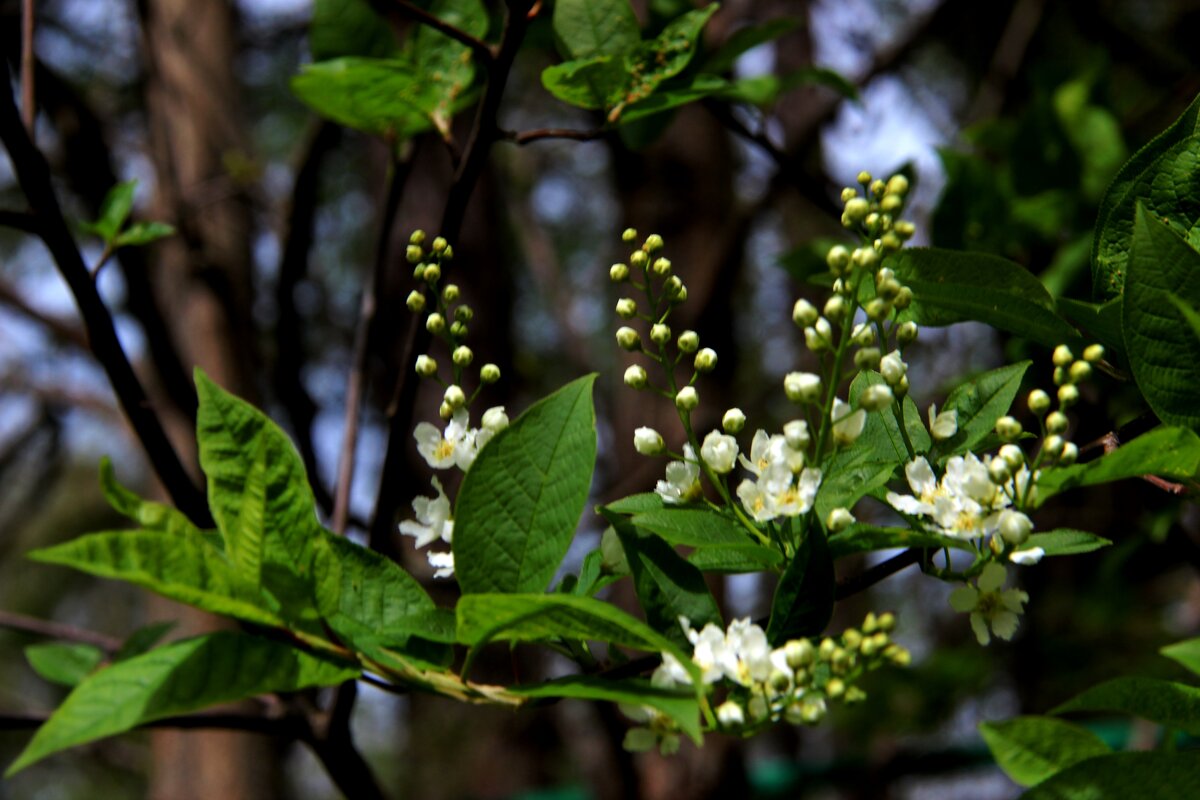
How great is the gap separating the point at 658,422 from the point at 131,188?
5.49 ft

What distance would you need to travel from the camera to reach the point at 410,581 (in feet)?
2.23

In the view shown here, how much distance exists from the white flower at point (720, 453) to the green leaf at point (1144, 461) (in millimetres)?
190

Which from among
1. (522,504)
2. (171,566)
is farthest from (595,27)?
(171,566)

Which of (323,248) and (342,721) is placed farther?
(323,248)

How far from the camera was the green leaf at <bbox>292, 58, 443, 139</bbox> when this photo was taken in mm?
961

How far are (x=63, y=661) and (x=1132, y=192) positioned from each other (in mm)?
1124

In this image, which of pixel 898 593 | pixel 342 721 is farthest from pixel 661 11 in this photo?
pixel 898 593

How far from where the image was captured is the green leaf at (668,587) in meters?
0.66

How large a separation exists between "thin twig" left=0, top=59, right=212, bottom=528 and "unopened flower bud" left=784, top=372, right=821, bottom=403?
569 mm

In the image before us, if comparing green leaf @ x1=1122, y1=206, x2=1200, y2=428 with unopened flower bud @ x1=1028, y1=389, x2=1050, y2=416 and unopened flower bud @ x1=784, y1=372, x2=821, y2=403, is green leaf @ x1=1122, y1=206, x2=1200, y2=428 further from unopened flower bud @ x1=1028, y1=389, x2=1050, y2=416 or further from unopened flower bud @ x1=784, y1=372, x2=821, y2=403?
unopened flower bud @ x1=784, y1=372, x2=821, y2=403

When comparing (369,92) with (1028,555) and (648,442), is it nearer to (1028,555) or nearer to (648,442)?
(648,442)

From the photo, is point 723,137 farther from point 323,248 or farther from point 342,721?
point 323,248

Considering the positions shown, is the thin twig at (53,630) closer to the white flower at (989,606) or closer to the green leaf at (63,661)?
the green leaf at (63,661)

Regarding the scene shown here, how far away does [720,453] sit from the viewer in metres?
0.72
